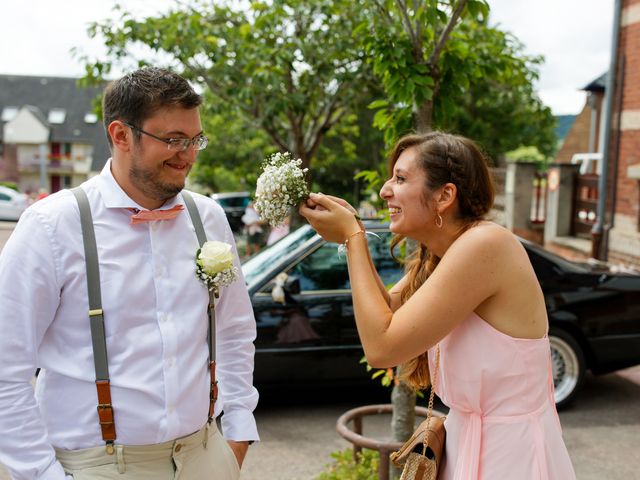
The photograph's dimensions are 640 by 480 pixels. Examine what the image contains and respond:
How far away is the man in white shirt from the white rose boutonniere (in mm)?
42

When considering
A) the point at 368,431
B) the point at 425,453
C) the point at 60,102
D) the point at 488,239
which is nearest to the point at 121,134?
the point at 488,239

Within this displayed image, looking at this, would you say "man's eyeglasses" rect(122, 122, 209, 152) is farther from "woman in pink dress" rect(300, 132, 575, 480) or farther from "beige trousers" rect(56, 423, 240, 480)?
"beige trousers" rect(56, 423, 240, 480)

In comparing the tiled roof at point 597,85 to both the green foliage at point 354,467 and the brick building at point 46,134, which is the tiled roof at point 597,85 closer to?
the green foliage at point 354,467

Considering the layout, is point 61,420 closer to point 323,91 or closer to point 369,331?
point 369,331

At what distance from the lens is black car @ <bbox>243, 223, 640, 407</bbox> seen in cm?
573

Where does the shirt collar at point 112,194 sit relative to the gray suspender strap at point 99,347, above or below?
above

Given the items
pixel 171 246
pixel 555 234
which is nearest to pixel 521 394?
pixel 171 246

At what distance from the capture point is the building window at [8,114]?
63281 mm

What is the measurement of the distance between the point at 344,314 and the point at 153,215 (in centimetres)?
369

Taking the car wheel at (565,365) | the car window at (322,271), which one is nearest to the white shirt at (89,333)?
the car window at (322,271)

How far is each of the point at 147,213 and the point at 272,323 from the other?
354 centimetres

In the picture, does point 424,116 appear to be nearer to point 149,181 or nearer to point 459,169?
point 459,169

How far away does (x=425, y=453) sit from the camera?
2.38m

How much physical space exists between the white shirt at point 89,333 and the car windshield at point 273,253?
11.9ft
